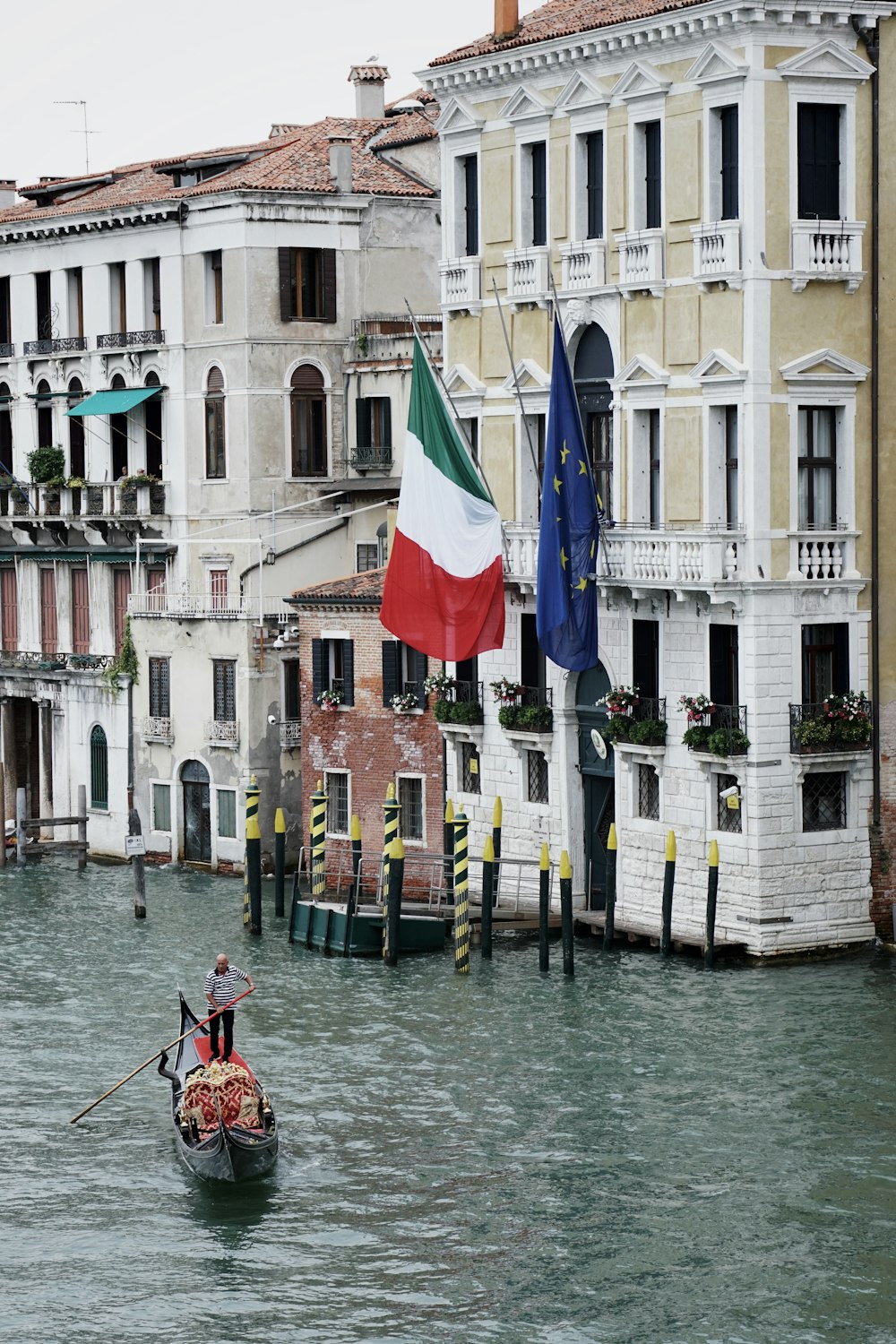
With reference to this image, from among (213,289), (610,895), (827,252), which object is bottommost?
(610,895)

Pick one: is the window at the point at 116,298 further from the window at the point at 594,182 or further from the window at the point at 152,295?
the window at the point at 594,182

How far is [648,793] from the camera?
39719mm

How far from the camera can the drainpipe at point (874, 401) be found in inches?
1463

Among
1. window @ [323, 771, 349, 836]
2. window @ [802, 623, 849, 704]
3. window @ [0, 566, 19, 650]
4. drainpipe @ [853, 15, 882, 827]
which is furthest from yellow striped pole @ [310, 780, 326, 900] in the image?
window @ [0, 566, 19, 650]

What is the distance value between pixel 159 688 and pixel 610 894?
15.7 meters

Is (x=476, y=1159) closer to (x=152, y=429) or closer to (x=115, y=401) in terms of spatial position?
(x=152, y=429)

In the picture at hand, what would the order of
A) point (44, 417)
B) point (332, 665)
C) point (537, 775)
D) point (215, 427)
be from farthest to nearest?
point (44, 417)
point (215, 427)
point (332, 665)
point (537, 775)

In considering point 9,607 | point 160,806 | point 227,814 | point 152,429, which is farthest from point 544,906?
point 9,607

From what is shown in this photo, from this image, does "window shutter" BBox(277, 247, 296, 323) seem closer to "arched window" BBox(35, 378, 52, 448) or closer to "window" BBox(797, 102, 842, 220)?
"arched window" BBox(35, 378, 52, 448)

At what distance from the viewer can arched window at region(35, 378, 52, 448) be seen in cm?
5791

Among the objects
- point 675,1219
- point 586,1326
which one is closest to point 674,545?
point 675,1219

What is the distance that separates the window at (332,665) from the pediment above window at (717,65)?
42.1 feet

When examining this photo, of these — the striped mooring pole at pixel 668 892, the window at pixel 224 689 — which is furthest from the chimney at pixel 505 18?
the window at pixel 224 689

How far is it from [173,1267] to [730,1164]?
19.9ft
